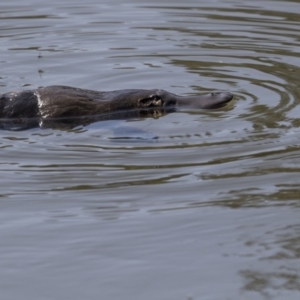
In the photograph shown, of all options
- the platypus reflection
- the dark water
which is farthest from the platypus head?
the dark water

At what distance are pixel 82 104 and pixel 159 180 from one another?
2.18 metres

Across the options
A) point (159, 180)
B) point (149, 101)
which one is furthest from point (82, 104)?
point (159, 180)

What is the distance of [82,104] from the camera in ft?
27.4

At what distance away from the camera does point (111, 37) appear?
11.4 metres

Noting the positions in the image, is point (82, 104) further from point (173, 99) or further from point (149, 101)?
point (173, 99)

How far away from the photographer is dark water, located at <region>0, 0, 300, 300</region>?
4918mm

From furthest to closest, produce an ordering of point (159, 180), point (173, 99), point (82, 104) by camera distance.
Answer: point (173, 99)
point (82, 104)
point (159, 180)

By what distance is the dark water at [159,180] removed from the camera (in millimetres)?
4918

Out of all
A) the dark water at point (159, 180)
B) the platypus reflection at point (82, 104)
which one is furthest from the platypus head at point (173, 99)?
the dark water at point (159, 180)

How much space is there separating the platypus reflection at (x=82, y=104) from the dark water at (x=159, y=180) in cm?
24

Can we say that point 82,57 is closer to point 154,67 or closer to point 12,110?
point 154,67

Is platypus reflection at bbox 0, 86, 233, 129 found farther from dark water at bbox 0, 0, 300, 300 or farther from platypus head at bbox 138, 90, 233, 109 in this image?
dark water at bbox 0, 0, 300, 300

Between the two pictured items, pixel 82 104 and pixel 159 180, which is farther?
pixel 82 104

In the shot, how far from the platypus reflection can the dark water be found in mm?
239
